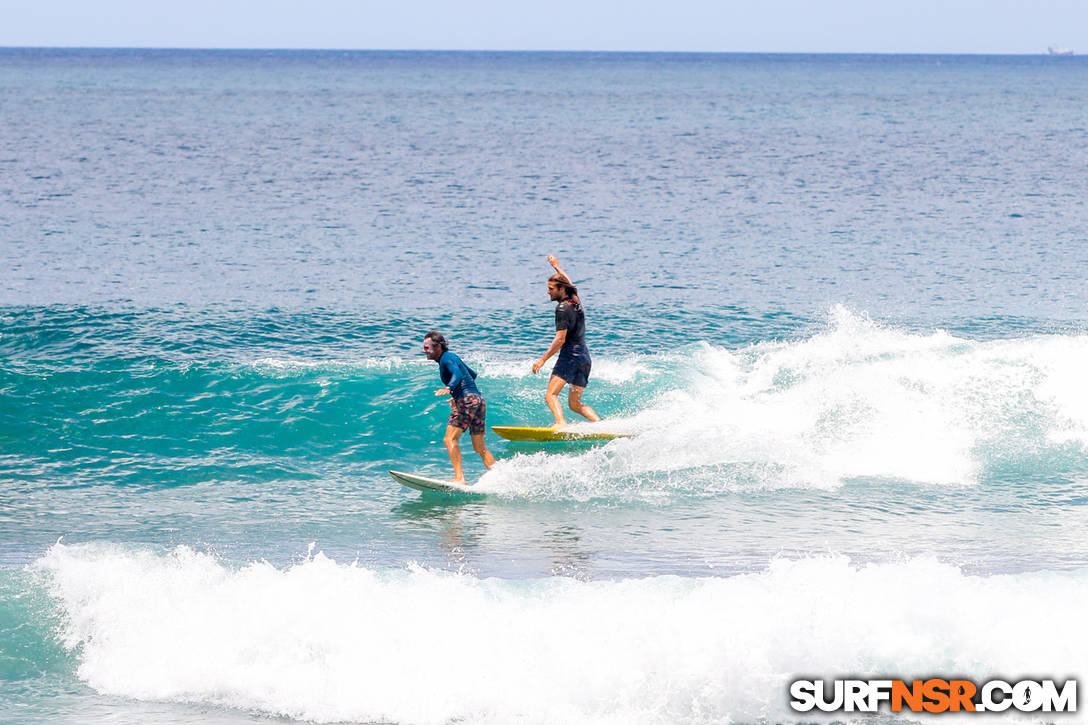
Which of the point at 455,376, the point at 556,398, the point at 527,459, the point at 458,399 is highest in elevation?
the point at 455,376

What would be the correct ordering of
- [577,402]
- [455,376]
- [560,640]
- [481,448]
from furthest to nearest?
[577,402]
[481,448]
[455,376]
[560,640]

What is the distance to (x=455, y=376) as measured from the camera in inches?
510

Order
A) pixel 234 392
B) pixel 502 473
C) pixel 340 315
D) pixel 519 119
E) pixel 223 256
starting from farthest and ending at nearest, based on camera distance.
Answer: pixel 519 119
pixel 223 256
pixel 340 315
pixel 234 392
pixel 502 473

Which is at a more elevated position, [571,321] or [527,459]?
[571,321]

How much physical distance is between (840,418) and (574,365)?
141 inches

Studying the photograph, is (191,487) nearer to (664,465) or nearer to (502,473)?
(502,473)

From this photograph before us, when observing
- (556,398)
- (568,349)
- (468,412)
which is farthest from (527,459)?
(568,349)

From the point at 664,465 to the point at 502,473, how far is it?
1940mm

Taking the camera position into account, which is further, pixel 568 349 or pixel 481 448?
pixel 568 349

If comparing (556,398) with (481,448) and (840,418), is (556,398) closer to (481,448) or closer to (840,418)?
(481,448)

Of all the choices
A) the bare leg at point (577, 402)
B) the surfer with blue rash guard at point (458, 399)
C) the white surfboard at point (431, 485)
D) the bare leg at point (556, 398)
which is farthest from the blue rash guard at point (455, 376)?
the bare leg at point (577, 402)

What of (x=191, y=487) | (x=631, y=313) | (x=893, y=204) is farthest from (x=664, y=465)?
(x=893, y=204)

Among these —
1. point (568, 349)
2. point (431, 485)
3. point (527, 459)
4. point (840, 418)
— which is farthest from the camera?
point (840, 418)

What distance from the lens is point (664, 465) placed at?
13.9 meters
